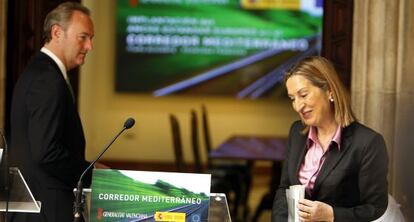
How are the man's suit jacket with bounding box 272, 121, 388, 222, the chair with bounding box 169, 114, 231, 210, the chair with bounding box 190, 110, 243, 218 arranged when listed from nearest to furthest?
the man's suit jacket with bounding box 272, 121, 388, 222, the chair with bounding box 169, 114, 231, 210, the chair with bounding box 190, 110, 243, 218

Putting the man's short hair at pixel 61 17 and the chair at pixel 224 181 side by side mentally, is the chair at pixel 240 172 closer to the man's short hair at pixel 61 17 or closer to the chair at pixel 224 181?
the chair at pixel 224 181

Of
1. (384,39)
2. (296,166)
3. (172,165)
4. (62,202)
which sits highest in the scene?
(384,39)

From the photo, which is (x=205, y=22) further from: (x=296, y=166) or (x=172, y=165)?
(x=296, y=166)

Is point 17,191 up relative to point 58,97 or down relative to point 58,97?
down

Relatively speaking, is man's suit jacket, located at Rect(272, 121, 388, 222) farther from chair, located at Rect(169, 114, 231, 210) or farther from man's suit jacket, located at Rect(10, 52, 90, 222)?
chair, located at Rect(169, 114, 231, 210)

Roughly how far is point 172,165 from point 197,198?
25.0 feet

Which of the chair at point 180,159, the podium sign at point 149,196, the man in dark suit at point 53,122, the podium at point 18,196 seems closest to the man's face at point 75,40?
the man in dark suit at point 53,122

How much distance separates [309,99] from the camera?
3.15 meters

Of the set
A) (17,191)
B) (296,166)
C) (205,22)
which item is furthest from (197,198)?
(205,22)

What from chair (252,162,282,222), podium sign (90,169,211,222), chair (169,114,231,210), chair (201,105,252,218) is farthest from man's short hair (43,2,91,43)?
chair (201,105,252,218)

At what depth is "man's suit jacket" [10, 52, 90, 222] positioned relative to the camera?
3432 mm

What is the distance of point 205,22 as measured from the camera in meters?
10.2

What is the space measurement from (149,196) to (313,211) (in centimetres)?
Result: 58

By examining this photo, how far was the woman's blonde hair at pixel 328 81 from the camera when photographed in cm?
315
